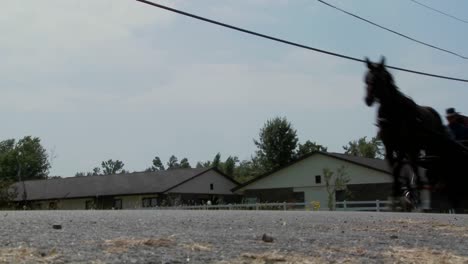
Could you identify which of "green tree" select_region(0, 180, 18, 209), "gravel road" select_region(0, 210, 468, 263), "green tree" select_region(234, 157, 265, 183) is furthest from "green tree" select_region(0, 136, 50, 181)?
"gravel road" select_region(0, 210, 468, 263)

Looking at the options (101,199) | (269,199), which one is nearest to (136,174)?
(101,199)

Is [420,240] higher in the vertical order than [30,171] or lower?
lower

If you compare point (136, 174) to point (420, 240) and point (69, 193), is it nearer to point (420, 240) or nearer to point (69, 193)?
point (69, 193)

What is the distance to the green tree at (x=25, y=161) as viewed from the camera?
4299 inches

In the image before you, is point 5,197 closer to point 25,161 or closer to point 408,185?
point 408,185

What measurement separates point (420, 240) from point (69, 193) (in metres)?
56.8

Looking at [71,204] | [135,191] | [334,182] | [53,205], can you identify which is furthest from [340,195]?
[71,204]

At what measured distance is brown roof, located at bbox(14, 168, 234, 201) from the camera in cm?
6284

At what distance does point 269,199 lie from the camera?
58531mm

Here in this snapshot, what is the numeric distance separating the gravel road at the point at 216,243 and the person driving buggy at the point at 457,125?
3.10 m

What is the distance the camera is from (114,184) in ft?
218

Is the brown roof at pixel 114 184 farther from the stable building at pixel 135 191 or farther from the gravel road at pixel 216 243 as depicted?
the gravel road at pixel 216 243

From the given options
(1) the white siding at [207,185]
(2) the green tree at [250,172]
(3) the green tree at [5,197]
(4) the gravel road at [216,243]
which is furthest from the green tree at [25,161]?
(4) the gravel road at [216,243]

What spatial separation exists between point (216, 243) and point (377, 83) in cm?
A: 532
